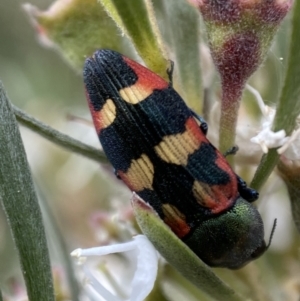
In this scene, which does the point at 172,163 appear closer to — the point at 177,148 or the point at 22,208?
the point at 177,148

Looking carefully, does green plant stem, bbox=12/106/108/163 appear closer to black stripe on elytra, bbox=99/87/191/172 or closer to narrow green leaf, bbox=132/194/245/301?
black stripe on elytra, bbox=99/87/191/172

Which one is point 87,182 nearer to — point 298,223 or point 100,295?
point 100,295

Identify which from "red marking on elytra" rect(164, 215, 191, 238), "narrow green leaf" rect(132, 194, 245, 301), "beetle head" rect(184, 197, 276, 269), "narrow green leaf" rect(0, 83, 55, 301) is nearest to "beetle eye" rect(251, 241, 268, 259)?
"beetle head" rect(184, 197, 276, 269)

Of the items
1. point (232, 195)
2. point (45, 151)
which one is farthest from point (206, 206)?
point (45, 151)

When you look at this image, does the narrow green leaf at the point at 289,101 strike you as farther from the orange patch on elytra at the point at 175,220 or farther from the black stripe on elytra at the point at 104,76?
the black stripe on elytra at the point at 104,76

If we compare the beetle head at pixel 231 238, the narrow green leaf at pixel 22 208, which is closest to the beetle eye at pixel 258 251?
the beetle head at pixel 231 238
